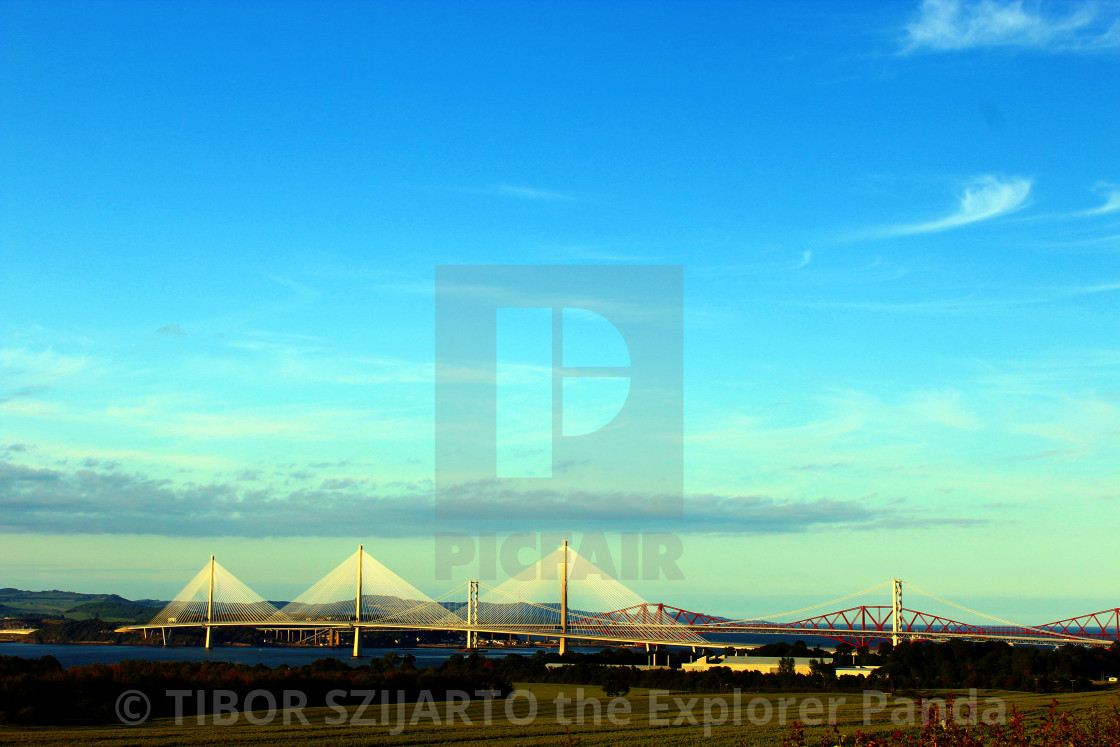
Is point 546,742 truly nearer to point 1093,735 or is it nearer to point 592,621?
point 1093,735

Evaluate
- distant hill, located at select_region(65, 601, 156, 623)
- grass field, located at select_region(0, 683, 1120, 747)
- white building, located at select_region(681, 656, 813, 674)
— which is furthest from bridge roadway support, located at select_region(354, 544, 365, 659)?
distant hill, located at select_region(65, 601, 156, 623)

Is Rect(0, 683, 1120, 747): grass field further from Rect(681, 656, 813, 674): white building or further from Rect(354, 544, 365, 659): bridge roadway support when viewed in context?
Rect(354, 544, 365, 659): bridge roadway support

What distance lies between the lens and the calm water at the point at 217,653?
3002 inches

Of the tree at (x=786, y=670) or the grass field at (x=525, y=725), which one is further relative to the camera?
the tree at (x=786, y=670)

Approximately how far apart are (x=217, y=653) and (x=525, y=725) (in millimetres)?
76498

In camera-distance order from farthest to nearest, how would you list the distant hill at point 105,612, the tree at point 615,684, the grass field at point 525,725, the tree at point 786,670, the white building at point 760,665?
the distant hill at point 105,612 → the white building at point 760,665 → the tree at point 786,670 → the tree at point 615,684 → the grass field at point 525,725

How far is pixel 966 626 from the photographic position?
78.9m

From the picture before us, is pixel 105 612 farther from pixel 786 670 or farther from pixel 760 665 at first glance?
pixel 786 670

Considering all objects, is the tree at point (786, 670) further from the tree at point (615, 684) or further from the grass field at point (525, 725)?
the grass field at point (525, 725)

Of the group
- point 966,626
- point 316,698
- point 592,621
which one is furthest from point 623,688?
point 966,626

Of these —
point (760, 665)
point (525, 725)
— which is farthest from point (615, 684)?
point (525, 725)

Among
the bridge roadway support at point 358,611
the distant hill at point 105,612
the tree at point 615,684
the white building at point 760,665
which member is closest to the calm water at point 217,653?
the bridge roadway support at point 358,611

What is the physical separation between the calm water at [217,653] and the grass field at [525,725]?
5016cm

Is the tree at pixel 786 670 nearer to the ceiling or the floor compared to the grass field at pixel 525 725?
nearer to the floor
